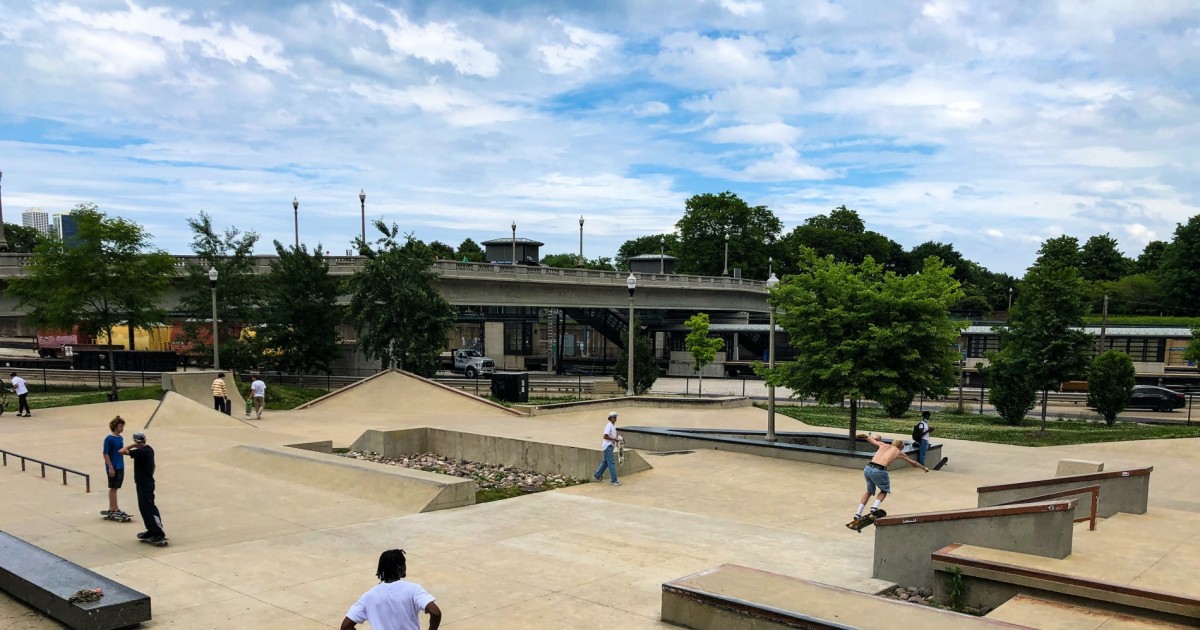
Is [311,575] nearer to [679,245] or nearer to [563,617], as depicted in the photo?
[563,617]

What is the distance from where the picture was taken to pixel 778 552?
10.3m

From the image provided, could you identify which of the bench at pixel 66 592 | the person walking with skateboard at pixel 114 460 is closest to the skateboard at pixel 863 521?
the bench at pixel 66 592

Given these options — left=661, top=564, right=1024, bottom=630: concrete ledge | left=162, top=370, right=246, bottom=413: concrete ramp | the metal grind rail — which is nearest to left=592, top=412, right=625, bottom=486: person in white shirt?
left=661, top=564, right=1024, bottom=630: concrete ledge

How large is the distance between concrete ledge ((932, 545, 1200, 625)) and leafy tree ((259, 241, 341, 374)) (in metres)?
33.3

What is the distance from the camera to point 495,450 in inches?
795

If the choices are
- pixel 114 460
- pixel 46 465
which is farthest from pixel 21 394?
pixel 114 460

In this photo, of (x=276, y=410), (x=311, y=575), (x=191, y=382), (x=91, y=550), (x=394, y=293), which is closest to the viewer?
(x=311, y=575)

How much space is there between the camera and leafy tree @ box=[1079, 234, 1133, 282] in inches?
3819

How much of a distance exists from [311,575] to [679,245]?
3590 inches

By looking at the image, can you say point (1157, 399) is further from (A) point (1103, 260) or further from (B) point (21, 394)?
(A) point (1103, 260)

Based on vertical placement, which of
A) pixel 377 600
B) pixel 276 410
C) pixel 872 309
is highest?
pixel 872 309

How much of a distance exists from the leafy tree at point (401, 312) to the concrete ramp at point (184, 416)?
448 inches

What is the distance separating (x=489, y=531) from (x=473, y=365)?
3925cm

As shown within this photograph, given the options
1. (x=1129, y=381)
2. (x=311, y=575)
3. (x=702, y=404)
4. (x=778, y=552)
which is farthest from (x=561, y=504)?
(x=1129, y=381)
